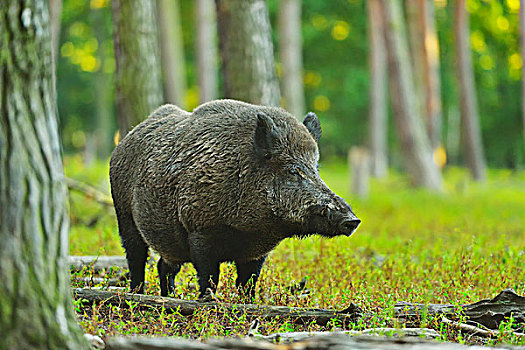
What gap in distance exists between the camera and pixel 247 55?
964 centimetres

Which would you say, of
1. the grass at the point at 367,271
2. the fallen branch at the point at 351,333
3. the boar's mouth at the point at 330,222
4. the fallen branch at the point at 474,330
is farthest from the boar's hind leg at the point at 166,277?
the fallen branch at the point at 474,330

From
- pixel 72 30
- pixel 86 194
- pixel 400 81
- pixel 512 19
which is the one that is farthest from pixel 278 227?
pixel 72 30

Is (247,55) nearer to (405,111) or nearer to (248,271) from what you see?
(248,271)

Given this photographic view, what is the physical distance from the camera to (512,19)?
37906 millimetres

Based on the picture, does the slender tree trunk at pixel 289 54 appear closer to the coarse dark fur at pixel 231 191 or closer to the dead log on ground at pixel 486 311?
the coarse dark fur at pixel 231 191

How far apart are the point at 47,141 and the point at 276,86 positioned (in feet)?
19.6

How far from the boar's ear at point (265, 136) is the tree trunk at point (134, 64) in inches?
168

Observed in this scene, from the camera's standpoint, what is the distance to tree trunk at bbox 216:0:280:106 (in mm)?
9625

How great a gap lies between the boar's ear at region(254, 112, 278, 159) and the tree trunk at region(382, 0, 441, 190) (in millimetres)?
15580

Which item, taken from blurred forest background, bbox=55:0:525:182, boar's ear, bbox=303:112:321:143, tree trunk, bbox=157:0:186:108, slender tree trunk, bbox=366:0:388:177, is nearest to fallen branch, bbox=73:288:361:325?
boar's ear, bbox=303:112:321:143

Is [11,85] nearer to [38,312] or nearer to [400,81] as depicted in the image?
[38,312]

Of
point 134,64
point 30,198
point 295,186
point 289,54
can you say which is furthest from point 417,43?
point 30,198

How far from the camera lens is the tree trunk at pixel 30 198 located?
3850mm

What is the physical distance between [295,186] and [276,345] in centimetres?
214
